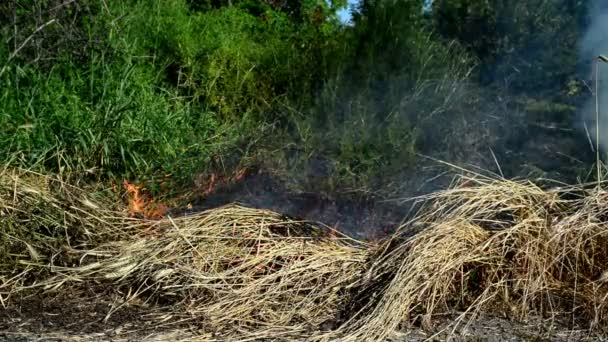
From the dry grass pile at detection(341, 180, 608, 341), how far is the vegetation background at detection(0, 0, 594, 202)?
778 millimetres

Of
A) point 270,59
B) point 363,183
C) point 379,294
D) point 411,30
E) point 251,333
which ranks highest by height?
point 411,30

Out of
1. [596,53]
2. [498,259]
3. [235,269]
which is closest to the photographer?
[498,259]

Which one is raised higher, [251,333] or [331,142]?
[331,142]

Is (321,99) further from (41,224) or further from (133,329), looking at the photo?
(133,329)

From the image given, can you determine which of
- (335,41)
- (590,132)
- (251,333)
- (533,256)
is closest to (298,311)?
(251,333)

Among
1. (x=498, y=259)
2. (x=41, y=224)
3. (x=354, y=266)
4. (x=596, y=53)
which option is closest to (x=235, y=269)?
(x=354, y=266)

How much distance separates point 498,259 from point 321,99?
2.41 meters

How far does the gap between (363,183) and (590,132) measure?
5.39ft

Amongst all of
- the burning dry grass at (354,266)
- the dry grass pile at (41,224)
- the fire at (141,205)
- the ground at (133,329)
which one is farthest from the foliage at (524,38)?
the dry grass pile at (41,224)

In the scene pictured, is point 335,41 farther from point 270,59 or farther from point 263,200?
point 263,200

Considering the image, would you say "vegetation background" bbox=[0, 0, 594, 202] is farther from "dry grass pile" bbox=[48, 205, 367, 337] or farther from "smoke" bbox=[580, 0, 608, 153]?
"dry grass pile" bbox=[48, 205, 367, 337]

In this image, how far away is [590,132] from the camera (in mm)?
5840

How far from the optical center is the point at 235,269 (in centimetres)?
455

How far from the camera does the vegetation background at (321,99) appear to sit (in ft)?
19.0
